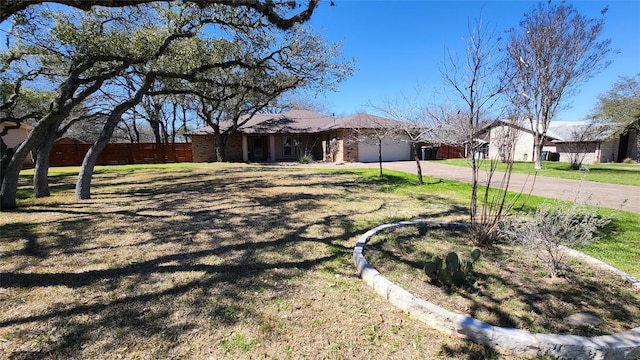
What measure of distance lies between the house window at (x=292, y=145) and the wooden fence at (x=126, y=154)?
25.2ft

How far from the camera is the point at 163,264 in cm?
335

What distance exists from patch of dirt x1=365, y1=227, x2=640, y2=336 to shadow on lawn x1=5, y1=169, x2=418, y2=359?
2.42 ft

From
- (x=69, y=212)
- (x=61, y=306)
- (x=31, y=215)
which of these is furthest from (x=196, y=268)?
(x=31, y=215)

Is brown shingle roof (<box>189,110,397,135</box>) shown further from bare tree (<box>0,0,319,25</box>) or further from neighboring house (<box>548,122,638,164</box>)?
neighboring house (<box>548,122,638,164</box>)

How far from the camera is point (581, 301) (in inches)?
101

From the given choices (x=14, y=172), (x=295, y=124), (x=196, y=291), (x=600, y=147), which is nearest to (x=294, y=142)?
(x=295, y=124)

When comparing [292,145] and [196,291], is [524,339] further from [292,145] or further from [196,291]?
[292,145]

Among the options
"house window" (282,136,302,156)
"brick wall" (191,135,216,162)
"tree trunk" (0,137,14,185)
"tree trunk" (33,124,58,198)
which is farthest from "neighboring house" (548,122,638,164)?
"tree trunk" (0,137,14,185)

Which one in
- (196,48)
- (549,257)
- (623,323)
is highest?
(196,48)

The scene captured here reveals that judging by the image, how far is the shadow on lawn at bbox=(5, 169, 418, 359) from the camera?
7.43 feet

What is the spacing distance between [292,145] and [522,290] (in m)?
22.2

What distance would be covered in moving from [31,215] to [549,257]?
8485 millimetres

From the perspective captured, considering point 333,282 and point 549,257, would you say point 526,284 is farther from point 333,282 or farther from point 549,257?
point 333,282

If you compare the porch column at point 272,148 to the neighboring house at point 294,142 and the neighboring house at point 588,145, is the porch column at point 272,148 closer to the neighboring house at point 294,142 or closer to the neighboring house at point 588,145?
the neighboring house at point 294,142
